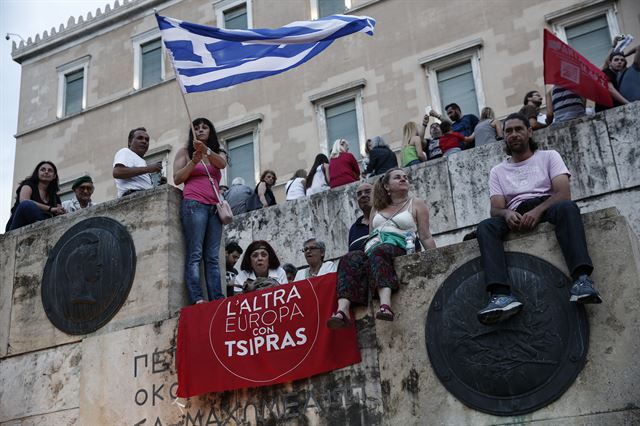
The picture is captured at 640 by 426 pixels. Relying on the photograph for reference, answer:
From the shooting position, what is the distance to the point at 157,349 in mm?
7543

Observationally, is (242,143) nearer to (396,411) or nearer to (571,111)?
(571,111)

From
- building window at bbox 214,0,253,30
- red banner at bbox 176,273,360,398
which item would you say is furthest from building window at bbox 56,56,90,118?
red banner at bbox 176,273,360,398

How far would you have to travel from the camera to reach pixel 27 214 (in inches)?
364

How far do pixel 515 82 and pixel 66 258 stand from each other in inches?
516

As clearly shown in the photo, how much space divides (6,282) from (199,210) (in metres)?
2.41

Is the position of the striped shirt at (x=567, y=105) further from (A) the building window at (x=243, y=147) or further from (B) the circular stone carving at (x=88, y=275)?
(A) the building window at (x=243, y=147)

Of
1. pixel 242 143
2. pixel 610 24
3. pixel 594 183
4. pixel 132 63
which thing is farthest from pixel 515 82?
pixel 132 63

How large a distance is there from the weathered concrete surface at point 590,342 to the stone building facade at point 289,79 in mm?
12902

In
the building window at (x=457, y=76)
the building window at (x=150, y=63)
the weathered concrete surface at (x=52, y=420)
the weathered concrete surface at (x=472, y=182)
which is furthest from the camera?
the building window at (x=150, y=63)

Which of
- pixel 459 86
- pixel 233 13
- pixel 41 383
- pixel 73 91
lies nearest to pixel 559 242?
pixel 41 383

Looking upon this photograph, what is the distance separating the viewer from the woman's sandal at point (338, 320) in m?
6.44

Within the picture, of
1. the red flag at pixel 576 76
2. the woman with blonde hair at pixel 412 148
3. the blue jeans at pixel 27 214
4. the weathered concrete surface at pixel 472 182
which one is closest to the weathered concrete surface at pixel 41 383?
the blue jeans at pixel 27 214

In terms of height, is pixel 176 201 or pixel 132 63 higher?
pixel 132 63

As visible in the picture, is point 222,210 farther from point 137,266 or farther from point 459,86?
point 459,86
